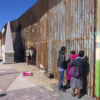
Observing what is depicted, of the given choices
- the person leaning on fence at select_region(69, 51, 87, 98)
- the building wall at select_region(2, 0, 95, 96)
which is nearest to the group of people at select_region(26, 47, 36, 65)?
the building wall at select_region(2, 0, 95, 96)

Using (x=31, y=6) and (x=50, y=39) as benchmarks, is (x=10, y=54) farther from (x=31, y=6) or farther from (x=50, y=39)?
(x=50, y=39)

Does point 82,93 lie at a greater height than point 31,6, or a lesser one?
lesser

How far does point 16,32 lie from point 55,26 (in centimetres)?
1325

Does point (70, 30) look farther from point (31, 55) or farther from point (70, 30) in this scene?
point (31, 55)

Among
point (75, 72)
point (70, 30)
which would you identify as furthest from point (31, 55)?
point (75, 72)

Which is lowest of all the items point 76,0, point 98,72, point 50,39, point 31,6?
point 98,72

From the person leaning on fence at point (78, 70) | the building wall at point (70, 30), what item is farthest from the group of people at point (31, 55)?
the person leaning on fence at point (78, 70)

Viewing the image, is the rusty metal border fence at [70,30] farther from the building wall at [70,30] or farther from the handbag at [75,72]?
the handbag at [75,72]

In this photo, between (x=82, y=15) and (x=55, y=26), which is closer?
(x=82, y=15)

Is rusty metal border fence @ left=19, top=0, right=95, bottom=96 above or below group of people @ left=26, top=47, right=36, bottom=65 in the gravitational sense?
above

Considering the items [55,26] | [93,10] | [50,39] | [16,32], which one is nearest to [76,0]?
[93,10]

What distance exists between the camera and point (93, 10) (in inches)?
188

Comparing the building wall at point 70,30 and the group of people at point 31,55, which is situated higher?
the building wall at point 70,30

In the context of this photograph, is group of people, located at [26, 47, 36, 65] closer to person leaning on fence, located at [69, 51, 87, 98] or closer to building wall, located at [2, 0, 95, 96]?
building wall, located at [2, 0, 95, 96]
